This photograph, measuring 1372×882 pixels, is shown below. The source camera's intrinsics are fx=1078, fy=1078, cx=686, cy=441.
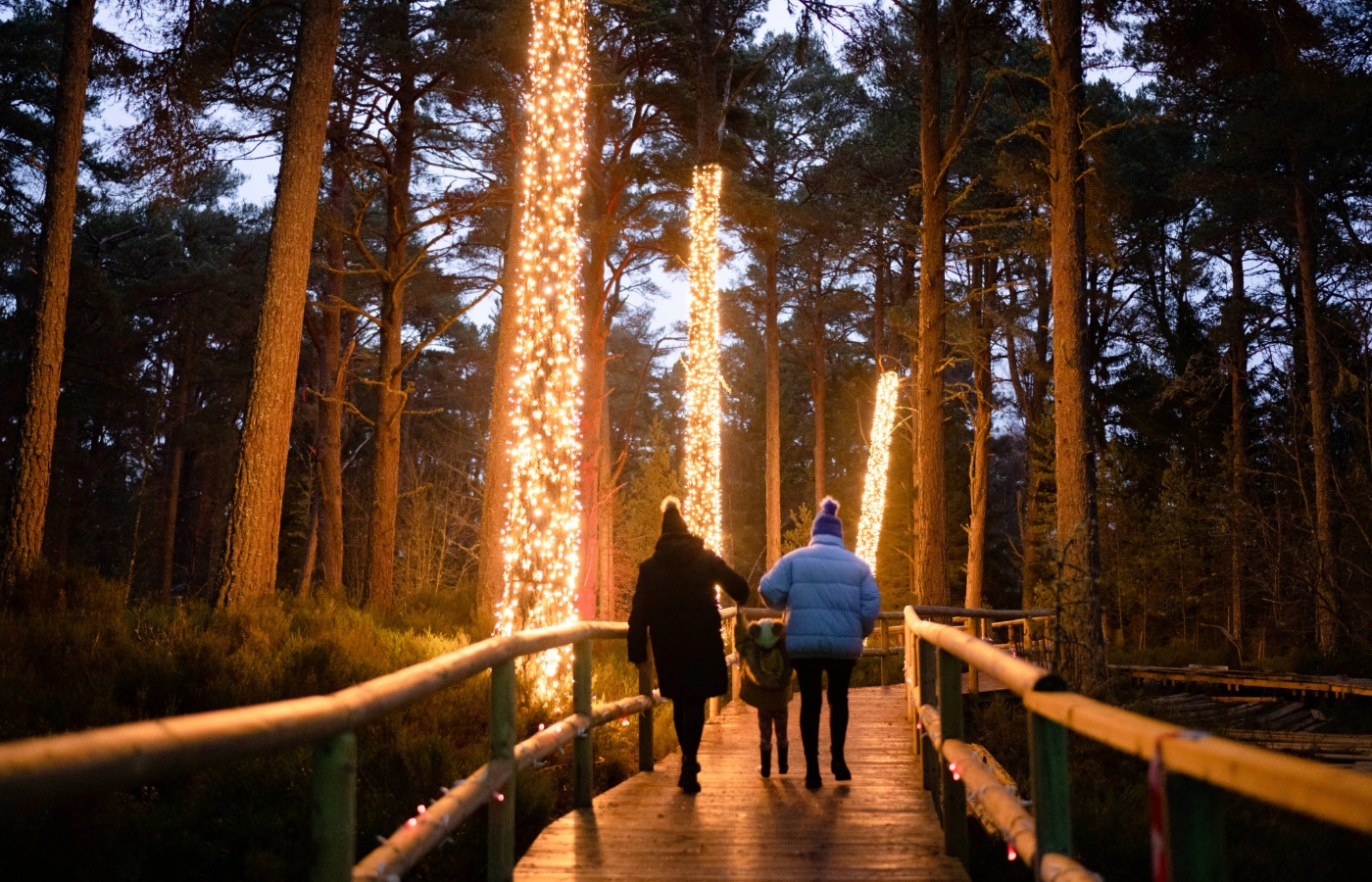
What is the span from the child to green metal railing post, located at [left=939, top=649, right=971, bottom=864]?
233cm

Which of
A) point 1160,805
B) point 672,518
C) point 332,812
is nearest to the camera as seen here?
point 1160,805

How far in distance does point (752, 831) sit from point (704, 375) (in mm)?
12183

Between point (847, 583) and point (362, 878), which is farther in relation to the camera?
point (847, 583)

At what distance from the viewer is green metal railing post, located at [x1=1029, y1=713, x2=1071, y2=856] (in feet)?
10.4

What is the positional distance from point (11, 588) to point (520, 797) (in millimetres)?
7039

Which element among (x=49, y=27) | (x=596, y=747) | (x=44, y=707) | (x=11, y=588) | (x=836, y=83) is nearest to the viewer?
(x=44, y=707)

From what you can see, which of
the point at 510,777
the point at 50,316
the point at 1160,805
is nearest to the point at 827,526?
the point at 510,777

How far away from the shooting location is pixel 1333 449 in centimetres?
3033

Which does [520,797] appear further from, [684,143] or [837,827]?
[684,143]

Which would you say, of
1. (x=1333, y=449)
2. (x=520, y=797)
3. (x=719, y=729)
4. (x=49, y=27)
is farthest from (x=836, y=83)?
(x=520, y=797)

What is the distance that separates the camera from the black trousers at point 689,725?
7270 millimetres

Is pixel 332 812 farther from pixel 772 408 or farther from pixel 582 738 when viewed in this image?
pixel 772 408

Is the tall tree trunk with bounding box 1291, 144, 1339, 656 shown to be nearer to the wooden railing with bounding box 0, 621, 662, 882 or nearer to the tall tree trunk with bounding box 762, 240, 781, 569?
the tall tree trunk with bounding box 762, 240, 781, 569

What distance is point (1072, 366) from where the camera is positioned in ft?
43.1
